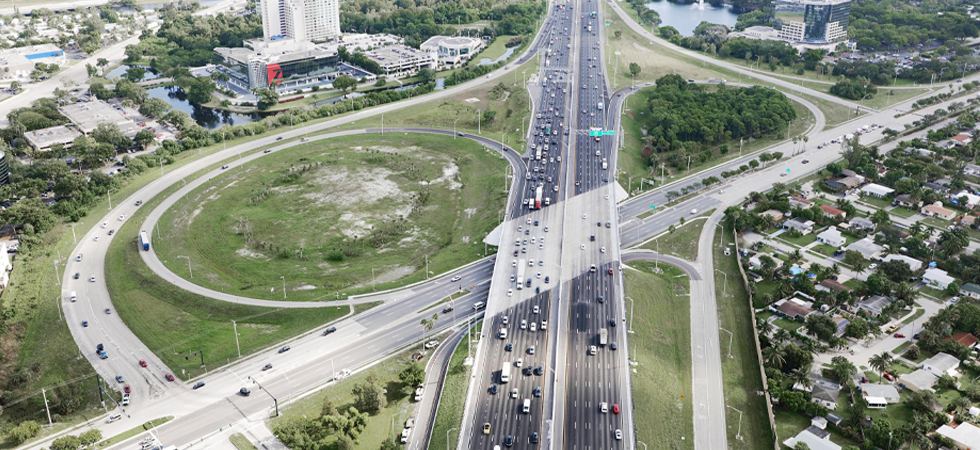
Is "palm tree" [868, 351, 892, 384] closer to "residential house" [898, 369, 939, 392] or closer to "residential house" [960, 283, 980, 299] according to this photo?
"residential house" [898, 369, 939, 392]

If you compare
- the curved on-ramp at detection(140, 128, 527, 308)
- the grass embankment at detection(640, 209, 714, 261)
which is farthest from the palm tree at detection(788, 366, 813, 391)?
the curved on-ramp at detection(140, 128, 527, 308)

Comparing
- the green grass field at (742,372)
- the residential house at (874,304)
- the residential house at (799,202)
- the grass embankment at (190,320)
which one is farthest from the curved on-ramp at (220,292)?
the residential house at (874,304)

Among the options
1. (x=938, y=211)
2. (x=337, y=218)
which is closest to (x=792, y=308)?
(x=938, y=211)

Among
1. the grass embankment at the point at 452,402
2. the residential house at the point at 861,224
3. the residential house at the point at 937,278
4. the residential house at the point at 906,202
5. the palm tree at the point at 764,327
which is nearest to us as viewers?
the grass embankment at the point at 452,402

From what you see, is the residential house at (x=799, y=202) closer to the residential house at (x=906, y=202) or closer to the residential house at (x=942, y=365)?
the residential house at (x=906, y=202)

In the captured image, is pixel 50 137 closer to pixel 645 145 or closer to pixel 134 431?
pixel 134 431
